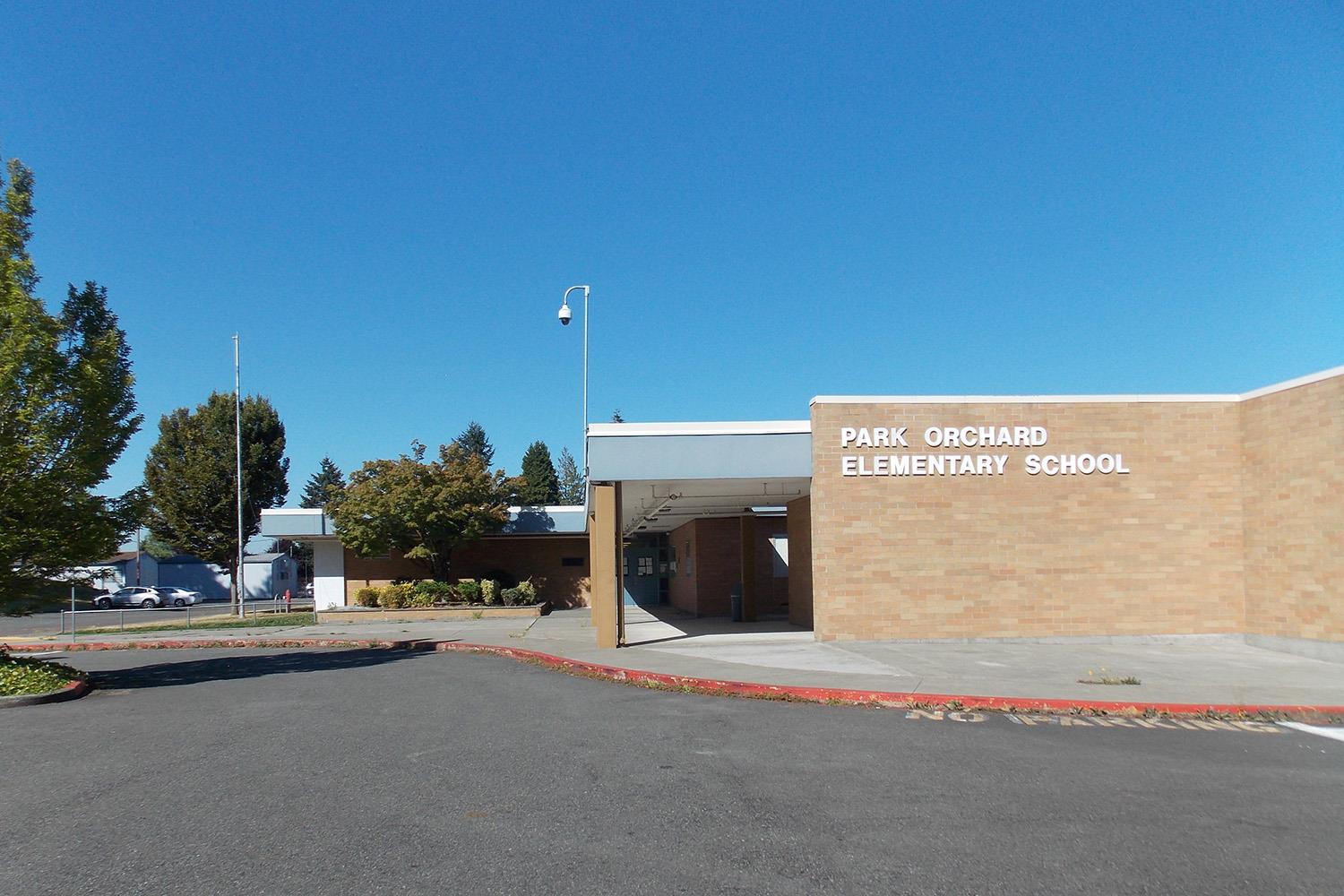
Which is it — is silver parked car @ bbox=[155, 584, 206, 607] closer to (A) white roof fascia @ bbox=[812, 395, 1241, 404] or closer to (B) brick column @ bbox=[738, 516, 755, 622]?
(B) brick column @ bbox=[738, 516, 755, 622]

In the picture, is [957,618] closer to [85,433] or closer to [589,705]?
[589,705]

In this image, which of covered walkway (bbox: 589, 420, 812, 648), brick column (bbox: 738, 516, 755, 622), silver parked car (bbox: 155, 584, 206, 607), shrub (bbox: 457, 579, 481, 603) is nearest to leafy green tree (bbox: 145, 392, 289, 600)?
silver parked car (bbox: 155, 584, 206, 607)

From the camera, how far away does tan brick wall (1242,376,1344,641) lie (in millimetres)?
15492

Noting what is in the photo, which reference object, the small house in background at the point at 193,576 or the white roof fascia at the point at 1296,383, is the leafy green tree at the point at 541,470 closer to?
the small house in background at the point at 193,576

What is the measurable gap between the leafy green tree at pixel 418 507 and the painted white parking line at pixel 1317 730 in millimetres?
27335

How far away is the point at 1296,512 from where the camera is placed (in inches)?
648

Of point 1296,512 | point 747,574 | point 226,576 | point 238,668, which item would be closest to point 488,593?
point 747,574

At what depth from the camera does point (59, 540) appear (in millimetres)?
15430

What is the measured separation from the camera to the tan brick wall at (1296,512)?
50.8 ft

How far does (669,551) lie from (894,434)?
72.7ft

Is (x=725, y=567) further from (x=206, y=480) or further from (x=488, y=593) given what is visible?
(x=206, y=480)

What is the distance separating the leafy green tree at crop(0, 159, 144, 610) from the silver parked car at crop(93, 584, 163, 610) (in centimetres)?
3886

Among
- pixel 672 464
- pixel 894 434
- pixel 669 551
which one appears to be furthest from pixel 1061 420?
pixel 669 551

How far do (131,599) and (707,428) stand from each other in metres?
46.1
